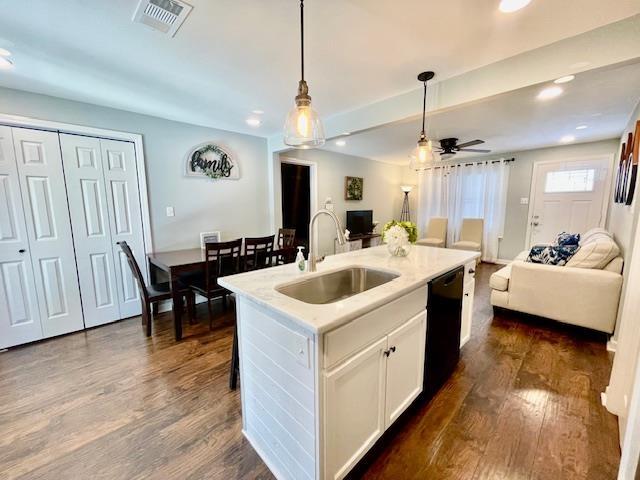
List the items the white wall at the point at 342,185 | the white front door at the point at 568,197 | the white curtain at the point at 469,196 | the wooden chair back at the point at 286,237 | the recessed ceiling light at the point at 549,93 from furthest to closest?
1. the white curtain at the point at 469,196
2. the white wall at the point at 342,185
3. the white front door at the point at 568,197
4. the wooden chair back at the point at 286,237
5. the recessed ceiling light at the point at 549,93

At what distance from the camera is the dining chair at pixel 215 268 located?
104 inches

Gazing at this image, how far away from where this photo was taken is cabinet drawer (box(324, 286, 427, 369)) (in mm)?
1017

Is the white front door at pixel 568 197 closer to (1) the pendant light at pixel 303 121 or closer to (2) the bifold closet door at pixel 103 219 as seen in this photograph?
(1) the pendant light at pixel 303 121

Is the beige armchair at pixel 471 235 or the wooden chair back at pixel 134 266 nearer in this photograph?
the wooden chair back at pixel 134 266

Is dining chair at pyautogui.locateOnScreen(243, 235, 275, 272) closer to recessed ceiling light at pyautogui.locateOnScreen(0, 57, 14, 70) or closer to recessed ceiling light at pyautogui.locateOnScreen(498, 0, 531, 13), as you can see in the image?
recessed ceiling light at pyautogui.locateOnScreen(0, 57, 14, 70)

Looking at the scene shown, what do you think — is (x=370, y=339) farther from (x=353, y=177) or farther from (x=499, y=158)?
(x=499, y=158)

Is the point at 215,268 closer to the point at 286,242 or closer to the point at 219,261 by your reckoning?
the point at 219,261

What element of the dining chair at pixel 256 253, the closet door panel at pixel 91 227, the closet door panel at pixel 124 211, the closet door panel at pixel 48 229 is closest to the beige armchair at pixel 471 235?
the dining chair at pixel 256 253

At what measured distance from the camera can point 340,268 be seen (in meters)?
1.77

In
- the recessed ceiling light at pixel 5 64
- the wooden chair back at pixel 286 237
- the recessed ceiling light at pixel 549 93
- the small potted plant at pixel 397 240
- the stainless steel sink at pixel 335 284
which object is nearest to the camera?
the stainless steel sink at pixel 335 284

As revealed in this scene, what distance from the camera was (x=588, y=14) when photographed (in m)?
1.39

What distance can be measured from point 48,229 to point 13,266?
41 cm

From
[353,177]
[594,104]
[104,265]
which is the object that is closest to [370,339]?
[104,265]

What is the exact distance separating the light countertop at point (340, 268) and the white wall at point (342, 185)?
251 cm
